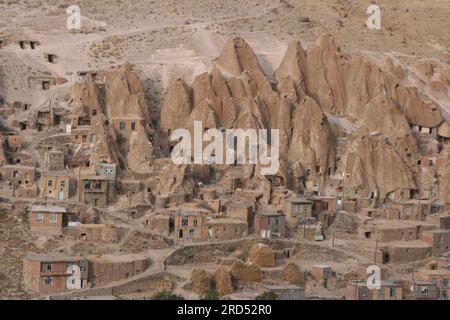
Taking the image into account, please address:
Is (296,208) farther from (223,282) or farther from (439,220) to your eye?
(223,282)

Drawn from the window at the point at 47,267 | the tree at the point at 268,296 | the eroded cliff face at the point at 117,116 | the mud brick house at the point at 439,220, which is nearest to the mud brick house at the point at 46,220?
the window at the point at 47,267

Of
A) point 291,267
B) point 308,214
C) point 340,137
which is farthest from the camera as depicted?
point 340,137

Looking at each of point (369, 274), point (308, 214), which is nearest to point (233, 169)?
point (308, 214)

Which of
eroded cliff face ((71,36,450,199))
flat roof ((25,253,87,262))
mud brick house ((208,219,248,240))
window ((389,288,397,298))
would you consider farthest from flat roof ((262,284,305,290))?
eroded cliff face ((71,36,450,199))

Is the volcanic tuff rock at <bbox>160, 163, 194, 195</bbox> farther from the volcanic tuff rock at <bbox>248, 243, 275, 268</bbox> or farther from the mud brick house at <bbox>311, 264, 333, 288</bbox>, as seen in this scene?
the mud brick house at <bbox>311, 264, 333, 288</bbox>

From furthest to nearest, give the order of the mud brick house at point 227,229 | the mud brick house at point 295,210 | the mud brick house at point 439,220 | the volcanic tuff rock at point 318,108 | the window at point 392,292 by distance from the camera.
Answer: the volcanic tuff rock at point 318,108 → the mud brick house at point 439,220 → the mud brick house at point 295,210 → the mud brick house at point 227,229 → the window at point 392,292

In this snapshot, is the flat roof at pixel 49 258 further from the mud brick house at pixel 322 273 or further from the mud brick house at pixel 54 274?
the mud brick house at pixel 322 273

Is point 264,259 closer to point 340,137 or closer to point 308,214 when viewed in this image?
point 308,214
